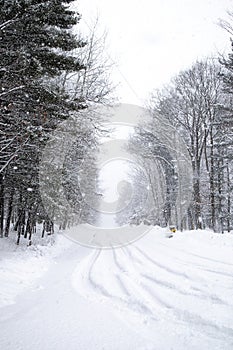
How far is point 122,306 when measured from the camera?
220 inches

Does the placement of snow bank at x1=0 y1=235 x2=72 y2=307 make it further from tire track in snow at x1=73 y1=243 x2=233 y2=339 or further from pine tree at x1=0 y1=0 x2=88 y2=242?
pine tree at x1=0 y1=0 x2=88 y2=242

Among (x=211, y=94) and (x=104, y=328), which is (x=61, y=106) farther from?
(x=211, y=94)

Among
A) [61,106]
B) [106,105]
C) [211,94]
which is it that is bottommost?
[61,106]

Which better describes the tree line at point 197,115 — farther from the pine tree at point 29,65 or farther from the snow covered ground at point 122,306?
the snow covered ground at point 122,306

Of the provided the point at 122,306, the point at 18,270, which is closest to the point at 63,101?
the point at 18,270

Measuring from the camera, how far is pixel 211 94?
878 inches

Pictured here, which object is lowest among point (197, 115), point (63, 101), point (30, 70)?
point (63, 101)

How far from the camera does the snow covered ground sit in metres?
3.95

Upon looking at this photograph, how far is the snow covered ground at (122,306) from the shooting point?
3945 millimetres

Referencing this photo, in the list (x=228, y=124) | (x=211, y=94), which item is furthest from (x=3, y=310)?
(x=211, y=94)

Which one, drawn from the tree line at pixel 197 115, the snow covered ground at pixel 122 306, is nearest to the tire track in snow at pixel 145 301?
the snow covered ground at pixel 122 306

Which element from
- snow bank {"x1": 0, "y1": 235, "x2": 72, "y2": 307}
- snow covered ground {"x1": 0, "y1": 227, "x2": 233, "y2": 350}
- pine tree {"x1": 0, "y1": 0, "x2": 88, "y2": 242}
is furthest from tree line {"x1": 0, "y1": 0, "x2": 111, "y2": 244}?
snow covered ground {"x1": 0, "y1": 227, "x2": 233, "y2": 350}

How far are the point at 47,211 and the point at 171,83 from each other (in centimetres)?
1498

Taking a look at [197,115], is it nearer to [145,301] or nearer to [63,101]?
[63,101]
